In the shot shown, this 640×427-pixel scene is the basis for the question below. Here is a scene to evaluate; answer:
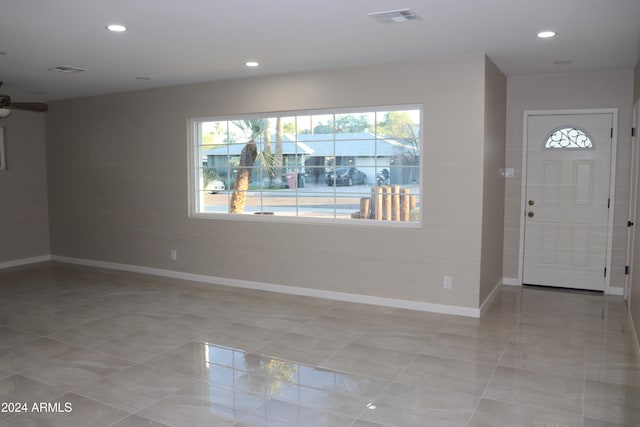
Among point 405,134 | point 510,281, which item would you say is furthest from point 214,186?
point 510,281

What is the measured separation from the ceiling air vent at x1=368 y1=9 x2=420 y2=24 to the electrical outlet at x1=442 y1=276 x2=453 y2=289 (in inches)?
95.5

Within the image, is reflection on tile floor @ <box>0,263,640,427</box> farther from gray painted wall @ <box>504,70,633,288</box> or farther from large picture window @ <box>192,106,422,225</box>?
large picture window @ <box>192,106,422,225</box>

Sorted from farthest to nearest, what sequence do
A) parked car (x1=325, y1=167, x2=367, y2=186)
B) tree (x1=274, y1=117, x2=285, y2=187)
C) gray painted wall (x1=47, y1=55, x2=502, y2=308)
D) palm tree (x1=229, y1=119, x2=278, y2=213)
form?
palm tree (x1=229, y1=119, x2=278, y2=213) < tree (x1=274, y1=117, x2=285, y2=187) < parked car (x1=325, y1=167, x2=367, y2=186) < gray painted wall (x1=47, y1=55, x2=502, y2=308)

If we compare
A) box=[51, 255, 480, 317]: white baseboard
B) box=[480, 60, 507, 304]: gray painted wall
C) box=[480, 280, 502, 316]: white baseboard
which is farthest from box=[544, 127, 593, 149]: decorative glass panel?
box=[51, 255, 480, 317]: white baseboard

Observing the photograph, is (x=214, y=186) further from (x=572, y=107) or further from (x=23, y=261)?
(x=572, y=107)

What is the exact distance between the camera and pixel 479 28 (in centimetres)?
364

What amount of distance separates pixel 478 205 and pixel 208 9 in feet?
9.34

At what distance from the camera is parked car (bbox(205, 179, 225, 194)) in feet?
20.2

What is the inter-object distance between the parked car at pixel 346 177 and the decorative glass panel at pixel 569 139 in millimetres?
2200

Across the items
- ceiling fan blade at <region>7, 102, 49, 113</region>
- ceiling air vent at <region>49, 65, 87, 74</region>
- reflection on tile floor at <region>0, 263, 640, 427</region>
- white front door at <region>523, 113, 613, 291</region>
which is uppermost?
ceiling air vent at <region>49, 65, 87, 74</region>

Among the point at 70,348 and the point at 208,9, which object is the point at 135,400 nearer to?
the point at 70,348

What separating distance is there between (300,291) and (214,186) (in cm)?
177

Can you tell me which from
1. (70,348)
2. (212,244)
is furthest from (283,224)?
(70,348)

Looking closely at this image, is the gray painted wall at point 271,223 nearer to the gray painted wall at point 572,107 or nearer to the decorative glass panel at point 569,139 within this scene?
the gray painted wall at point 572,107
